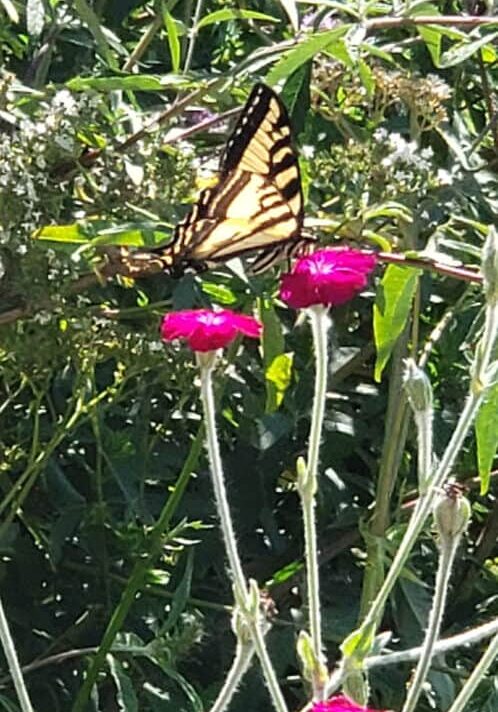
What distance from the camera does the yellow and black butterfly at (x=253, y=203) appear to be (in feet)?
5.31

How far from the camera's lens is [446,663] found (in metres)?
2.02

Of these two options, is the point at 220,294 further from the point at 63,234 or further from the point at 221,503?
the point at 221,503

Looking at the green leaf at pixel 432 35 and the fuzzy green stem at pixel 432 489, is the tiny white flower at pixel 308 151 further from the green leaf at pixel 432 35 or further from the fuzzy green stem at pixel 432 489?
the fuzzy green stem at pixel 432 489

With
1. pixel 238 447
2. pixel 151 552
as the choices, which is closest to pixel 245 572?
pixel 238 447

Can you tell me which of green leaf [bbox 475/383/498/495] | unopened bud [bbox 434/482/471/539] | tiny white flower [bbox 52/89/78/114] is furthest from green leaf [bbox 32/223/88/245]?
unopened bud [bbox 434/482/471/539]

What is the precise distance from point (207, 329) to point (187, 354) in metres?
0.59

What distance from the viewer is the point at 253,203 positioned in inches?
69.1

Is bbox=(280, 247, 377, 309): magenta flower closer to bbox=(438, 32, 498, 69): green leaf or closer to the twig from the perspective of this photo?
the twig

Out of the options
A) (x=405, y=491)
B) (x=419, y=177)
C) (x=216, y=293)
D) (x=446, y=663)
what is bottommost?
(x=446, y=663)

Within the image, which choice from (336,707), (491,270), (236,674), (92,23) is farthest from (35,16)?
(336,707)

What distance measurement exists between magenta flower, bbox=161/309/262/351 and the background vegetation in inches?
14.3

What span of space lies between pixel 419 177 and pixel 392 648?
0.64 metres

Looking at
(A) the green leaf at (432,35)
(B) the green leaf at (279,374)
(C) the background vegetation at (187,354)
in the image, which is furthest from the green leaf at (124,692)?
(A) the green leaf at (432,35)

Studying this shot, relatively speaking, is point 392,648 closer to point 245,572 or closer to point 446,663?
point 446,663
